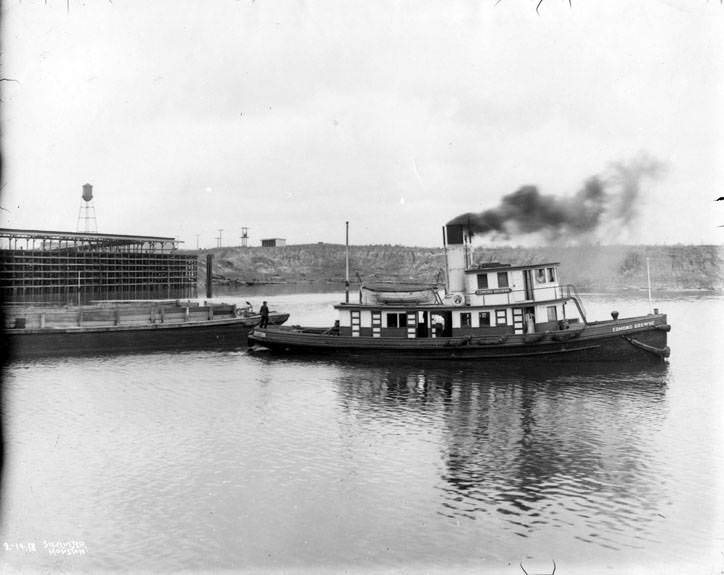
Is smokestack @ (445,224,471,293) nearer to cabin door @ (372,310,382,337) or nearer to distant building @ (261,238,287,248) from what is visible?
cabin door @ (372,310,382,337)

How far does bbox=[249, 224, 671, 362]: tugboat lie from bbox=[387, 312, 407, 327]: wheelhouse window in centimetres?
6

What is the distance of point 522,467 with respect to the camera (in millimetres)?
17031

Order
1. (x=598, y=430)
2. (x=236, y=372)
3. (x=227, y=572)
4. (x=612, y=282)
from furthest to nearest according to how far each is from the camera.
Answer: (x=612, y=282) → (x=236, y=372) → (x=598, y=430) → (x=227, y=572)

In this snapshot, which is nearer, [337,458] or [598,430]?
[337,458]

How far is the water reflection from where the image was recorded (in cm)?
1413

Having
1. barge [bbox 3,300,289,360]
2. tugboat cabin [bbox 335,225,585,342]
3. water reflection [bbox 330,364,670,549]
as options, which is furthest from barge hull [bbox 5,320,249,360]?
water reflection [bbox 330,364,670,549]

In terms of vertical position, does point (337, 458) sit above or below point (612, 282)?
below

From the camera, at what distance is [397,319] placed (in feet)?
114

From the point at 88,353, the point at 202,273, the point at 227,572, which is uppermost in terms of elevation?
the point at 202,273

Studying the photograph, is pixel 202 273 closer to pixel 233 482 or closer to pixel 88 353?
pixel 88 353

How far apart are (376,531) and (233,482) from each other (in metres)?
4.97

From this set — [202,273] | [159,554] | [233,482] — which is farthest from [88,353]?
[202,273]
